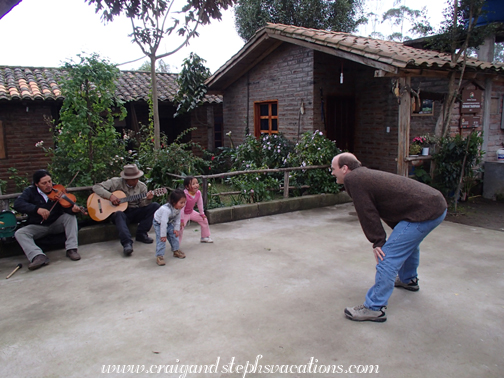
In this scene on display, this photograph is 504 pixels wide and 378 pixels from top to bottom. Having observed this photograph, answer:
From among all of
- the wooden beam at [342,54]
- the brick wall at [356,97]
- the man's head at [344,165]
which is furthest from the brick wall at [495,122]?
the man's head at [344,165]

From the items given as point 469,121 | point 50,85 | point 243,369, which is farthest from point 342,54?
point 50,85

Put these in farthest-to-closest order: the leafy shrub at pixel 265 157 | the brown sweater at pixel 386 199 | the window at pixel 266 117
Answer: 1. the window at pixel 266 117
2. the leafy shrub at pixel 265 157
3. the brown sweater at pixel 386 199

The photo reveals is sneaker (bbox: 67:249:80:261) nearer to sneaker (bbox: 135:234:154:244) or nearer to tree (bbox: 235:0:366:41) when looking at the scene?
sneaker (bbox: 135:234:154:244)

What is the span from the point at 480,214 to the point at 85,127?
726 cm

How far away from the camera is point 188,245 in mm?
5797

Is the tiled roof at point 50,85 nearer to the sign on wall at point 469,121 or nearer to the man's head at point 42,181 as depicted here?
the man's head at point 42,181

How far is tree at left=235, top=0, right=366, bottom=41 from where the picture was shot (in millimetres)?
19375

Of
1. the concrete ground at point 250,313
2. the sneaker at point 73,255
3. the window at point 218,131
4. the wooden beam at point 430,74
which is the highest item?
the wooden beam at point 430,74

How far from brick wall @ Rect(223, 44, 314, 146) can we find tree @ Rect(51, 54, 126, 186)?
4.88m

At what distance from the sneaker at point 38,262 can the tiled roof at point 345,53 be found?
6.33 metres

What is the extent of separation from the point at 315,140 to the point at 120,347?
6473 mm

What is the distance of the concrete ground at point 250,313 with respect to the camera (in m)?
2.96

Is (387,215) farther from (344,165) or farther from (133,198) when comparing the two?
(133,198)

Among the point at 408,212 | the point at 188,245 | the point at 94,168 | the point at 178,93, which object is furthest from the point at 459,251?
the point at 178,93
